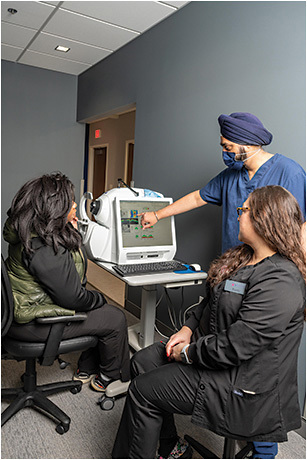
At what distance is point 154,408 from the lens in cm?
126

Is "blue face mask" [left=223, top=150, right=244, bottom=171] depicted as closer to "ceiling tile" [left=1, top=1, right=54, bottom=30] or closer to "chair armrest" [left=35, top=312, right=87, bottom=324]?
"chair armrest" [left=35, top=312, right=87, bottom=324]

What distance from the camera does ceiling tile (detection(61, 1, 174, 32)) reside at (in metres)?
2.69

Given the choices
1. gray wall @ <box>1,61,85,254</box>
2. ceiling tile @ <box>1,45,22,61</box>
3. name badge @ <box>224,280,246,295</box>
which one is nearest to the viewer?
name badge @ <box>224,280,246,295</box>

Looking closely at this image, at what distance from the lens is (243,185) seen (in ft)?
6.11

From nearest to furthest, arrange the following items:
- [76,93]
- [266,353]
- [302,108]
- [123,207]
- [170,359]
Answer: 1. [266,353]
2. [170,359]
3. [302,108]
4. [123,207]
5. [76,93]

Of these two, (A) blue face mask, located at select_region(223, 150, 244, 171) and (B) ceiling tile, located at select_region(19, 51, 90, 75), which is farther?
(B) ceiling tile, located at select_region(19, 51, 90, 75)

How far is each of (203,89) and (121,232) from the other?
1.23 m

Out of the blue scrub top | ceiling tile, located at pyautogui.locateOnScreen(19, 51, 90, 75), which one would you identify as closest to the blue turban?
the blue scrub top

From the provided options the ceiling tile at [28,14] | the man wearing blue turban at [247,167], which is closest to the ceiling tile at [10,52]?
the ceiling tile at [28,14]

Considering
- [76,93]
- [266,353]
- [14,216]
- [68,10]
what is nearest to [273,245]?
[266,353]

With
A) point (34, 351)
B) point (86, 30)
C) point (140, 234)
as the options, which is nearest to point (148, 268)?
point (140, 234)

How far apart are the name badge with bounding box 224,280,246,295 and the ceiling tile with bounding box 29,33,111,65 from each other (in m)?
3.18

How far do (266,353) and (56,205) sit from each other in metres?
1.07

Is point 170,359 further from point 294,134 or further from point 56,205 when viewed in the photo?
point 294,134
